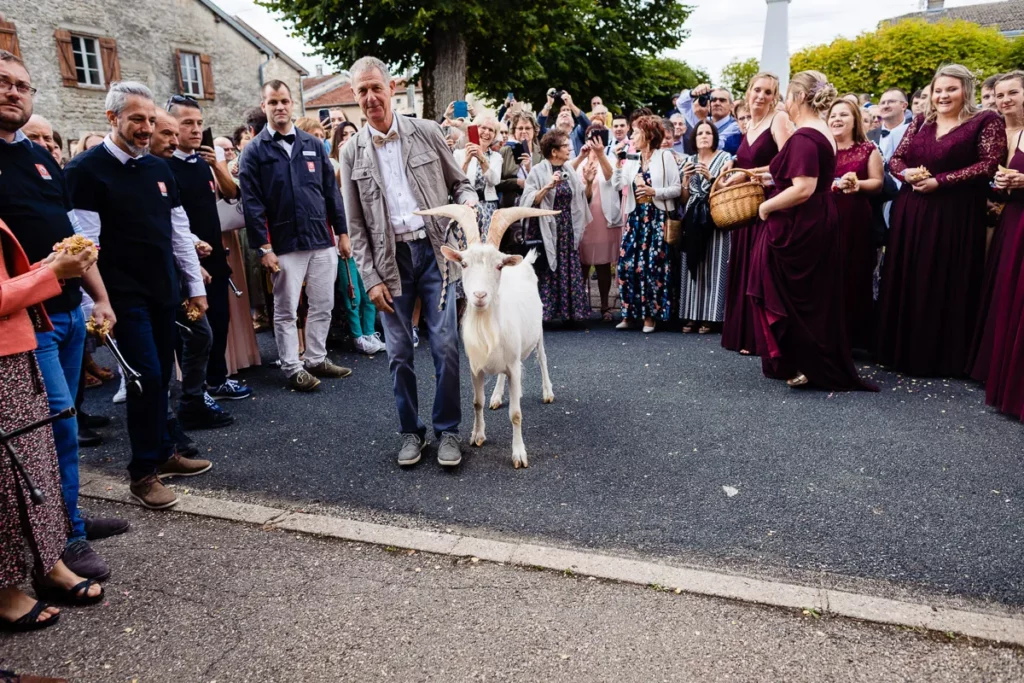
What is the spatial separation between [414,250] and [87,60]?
949 inches

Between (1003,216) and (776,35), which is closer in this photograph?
(1003,216)

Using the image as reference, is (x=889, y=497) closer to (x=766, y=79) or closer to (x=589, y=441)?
(x=589, y=441)

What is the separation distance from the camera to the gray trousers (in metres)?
6.68

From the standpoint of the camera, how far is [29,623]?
310 cm

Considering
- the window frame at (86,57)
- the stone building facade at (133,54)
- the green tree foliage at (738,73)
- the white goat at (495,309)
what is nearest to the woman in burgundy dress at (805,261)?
the white goat at (495,309)

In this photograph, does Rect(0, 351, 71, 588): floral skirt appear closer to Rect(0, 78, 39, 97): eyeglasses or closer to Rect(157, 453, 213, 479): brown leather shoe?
Rect(0, 78, 39, 97): eyeglasses

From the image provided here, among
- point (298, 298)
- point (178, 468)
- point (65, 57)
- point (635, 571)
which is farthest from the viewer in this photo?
point (65, 57)

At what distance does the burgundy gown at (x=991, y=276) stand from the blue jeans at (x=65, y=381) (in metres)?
6.91

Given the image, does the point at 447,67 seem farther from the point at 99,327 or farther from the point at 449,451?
the point at 99,327

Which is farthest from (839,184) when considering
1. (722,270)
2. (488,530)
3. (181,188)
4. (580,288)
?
(181,188)

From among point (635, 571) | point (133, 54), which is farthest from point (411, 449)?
point (133, 54)

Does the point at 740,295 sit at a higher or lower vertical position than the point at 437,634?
higher

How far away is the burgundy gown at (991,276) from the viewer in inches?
221

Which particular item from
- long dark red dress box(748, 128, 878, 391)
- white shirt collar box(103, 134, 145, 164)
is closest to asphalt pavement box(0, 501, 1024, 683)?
white shirt collar box(103, 134, 145, 164)
